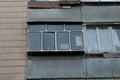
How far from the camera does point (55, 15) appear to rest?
14266mm

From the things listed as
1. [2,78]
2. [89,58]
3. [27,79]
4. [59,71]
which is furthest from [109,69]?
[2,78]

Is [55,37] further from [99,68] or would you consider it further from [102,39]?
[99,68]

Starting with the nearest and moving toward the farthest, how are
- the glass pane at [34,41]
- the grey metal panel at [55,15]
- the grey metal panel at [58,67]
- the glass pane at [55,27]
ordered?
the grey metal panel at [58,67] < the glass pane at [34,41] < the glass pane at [55,27] < the grey metal panel at [55,15]

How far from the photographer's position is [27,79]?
13.1 m

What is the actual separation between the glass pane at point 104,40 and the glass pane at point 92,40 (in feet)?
0.66

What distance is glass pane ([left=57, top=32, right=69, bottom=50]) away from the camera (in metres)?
13.5

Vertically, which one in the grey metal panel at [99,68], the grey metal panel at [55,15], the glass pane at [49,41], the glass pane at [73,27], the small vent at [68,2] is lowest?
the grey metal panel at [99,68]

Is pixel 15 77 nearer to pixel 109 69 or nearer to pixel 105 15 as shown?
pixel 109 69

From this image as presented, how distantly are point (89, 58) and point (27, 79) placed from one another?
249 cm

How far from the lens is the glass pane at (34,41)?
13453 millimetres

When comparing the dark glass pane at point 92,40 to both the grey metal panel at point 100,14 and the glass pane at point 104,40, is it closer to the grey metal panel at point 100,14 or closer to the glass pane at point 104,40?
the glass pane at point 104,40

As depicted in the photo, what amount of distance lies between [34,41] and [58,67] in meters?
1.38

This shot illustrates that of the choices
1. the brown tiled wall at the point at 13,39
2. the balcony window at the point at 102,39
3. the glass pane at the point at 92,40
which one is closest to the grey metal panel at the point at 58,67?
the brown tiled wall at the point at 13,39

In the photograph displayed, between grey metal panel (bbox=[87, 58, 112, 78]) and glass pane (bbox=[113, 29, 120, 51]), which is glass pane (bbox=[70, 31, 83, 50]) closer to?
grey metal panel (bbox=[87, 58, 112, 78])
